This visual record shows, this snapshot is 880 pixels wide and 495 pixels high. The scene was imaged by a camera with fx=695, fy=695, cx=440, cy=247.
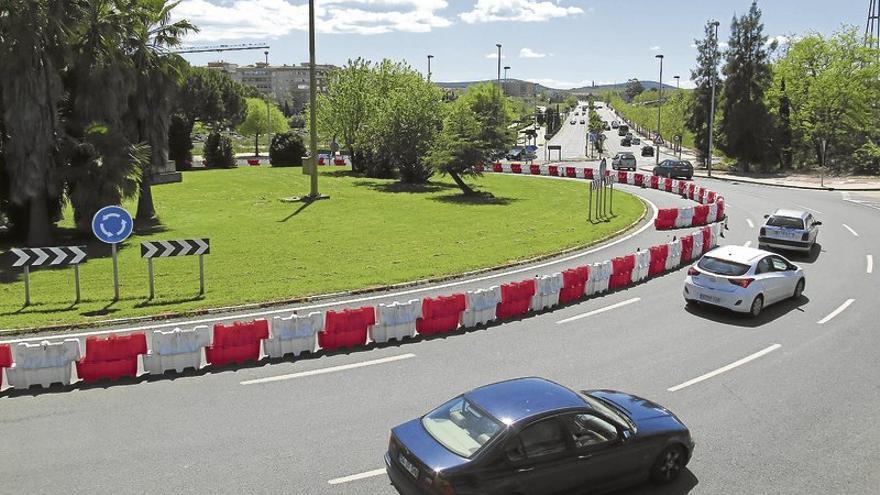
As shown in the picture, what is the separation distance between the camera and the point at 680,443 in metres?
8.34

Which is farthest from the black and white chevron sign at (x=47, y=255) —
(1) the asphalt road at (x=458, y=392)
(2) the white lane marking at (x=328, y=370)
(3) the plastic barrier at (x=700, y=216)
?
(3) the plastic barrier at (x=700, y=216)

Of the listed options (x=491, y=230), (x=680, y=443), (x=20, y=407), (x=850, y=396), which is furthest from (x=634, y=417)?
(x=491, y=230)

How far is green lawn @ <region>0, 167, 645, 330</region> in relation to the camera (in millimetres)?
16922

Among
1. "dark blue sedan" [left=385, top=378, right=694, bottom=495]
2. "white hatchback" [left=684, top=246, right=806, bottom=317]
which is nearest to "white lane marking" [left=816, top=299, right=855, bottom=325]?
"white hatchback" [left=684, top=246, right=806, bottom=317]

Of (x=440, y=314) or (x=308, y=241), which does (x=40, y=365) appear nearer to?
(x=440, y=314)

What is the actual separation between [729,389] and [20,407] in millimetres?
11239

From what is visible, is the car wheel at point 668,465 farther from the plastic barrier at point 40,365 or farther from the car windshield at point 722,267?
the plastic barrier at point 40,365

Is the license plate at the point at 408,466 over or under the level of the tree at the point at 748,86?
under

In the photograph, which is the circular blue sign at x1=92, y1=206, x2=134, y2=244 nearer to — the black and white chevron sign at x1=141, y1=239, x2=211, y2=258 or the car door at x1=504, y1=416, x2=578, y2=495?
the black and white chevron sign at x1=141, y1=239, x2=211, y2=258

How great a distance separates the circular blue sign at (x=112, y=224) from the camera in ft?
52.1

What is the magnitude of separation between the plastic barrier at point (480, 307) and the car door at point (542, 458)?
7.32 metres

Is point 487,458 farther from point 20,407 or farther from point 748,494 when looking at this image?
point 20,407

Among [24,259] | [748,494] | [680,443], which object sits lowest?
[748,494]

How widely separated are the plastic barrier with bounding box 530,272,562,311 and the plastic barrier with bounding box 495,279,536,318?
19cm
